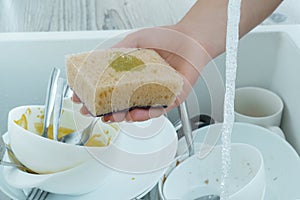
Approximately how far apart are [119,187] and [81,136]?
74mm

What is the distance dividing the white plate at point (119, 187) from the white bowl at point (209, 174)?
0.02m

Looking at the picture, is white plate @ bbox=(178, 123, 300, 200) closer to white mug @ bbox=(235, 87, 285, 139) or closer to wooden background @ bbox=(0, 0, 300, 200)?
white mug @ bbox=(235, 87, 285, 139)

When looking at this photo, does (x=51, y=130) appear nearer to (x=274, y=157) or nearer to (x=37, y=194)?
(x=37, y=194)

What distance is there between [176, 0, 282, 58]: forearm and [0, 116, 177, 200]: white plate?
6.7 inches

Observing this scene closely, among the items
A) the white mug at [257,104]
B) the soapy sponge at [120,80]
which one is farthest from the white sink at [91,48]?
the soapy sponge at [120,80]

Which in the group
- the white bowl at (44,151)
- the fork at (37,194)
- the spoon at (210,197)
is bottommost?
the spoon at (210,197)

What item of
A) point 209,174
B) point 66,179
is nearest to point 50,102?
point 66,179

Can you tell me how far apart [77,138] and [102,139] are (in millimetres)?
33

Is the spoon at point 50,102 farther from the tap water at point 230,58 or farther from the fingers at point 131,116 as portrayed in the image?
the tap water at point 230,58

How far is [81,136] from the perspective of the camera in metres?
0.59

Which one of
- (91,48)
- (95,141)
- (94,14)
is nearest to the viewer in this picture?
(95,141)

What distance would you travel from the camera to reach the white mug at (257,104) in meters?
0.70

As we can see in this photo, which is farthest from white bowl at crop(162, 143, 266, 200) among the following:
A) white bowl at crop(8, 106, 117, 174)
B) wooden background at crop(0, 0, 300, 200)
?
wooden background at crop(0, 0, 300, 200)

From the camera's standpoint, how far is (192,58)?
24.5 inches
